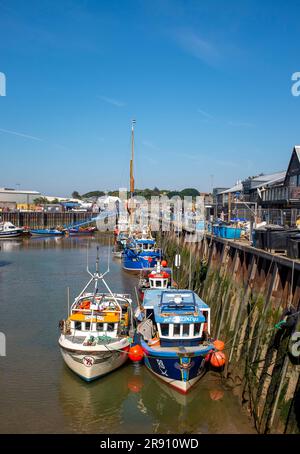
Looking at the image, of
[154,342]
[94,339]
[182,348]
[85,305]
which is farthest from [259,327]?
[85,305]

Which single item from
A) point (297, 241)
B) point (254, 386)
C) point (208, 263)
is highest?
point (297, 241)

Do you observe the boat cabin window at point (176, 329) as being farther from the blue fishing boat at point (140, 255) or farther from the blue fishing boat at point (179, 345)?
the blue fishing boat at point (140, 255)

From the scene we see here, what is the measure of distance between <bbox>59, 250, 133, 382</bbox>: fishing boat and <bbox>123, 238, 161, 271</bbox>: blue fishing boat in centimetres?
2381

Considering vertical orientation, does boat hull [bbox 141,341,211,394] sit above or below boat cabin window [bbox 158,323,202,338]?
below

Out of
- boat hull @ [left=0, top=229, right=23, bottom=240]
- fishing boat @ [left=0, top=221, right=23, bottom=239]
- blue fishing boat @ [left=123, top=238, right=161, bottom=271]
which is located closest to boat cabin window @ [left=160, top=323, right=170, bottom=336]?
blue fishing boat @ [left=123, top=238, right=161, bottom=271]

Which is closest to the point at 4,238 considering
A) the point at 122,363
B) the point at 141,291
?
the point at 141,291

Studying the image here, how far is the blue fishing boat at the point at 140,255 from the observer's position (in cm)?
4700

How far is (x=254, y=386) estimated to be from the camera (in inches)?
667

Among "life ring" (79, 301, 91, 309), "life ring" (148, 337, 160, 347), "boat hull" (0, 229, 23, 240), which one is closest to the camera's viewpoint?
"life ring" (148, 337, 160, 347)

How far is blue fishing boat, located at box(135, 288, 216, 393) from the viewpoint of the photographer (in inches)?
719

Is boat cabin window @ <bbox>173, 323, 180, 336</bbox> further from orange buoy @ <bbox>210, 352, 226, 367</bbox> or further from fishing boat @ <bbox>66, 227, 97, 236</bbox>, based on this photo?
fishing boat @ <bbox>66, 227, 97, 236</bbox>

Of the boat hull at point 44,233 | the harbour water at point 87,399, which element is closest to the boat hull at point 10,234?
the boat hull at point 44,233

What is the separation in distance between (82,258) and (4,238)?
33206 mm
